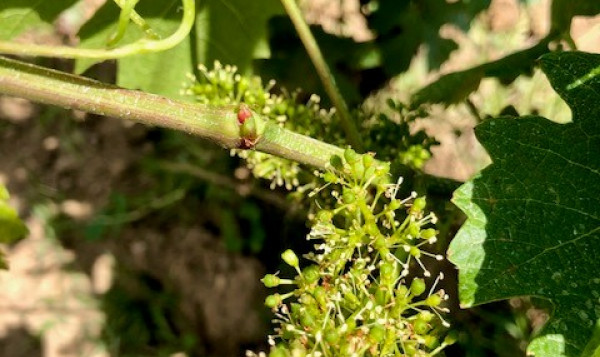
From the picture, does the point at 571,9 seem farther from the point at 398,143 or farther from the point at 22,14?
the point at 22,14

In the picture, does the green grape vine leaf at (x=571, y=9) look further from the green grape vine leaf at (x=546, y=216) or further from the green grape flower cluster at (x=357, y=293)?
the green grape flower cluster at (x=357, y=293)

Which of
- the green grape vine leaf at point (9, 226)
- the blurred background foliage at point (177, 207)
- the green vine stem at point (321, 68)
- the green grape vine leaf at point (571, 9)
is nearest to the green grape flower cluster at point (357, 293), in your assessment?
the green vine stem at point (321, 68)

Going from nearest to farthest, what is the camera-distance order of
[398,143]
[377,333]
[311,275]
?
[377,333], [311,275], [398,143]

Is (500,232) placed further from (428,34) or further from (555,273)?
(428,34)

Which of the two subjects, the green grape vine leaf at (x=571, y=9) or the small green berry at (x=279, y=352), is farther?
the green grape vine leaf at (x=571, y=9)

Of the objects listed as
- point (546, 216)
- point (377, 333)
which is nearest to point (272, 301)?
point (377, 333)

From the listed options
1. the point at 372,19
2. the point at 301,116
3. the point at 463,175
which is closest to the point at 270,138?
the point at 301,116
